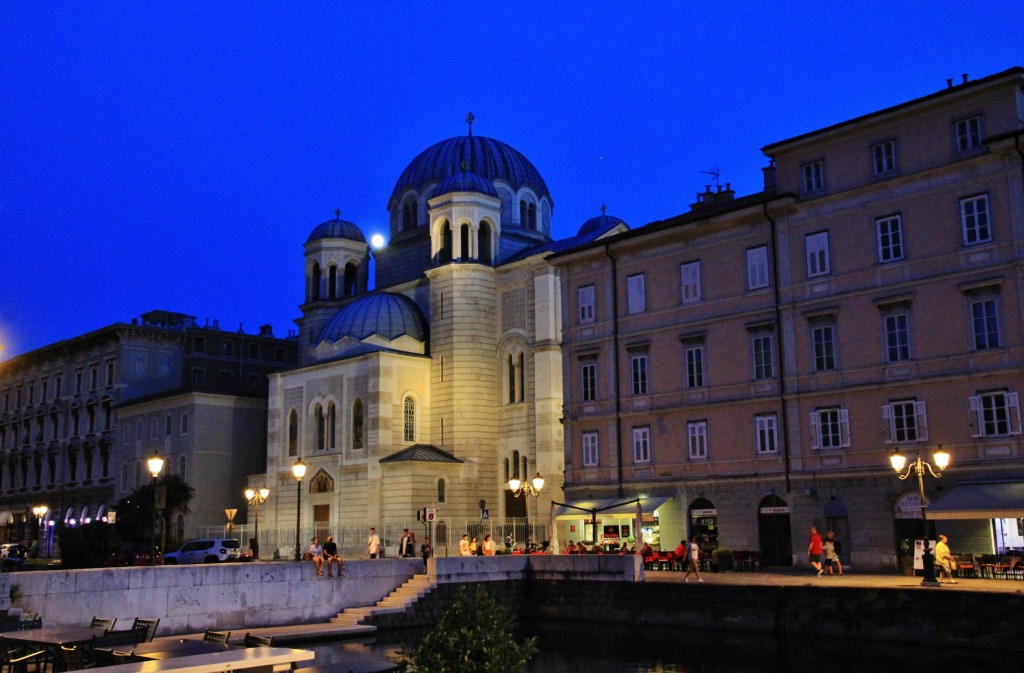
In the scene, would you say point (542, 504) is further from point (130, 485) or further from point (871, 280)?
point (130, 485)

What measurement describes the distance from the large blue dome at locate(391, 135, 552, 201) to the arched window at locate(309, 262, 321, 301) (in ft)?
22.5

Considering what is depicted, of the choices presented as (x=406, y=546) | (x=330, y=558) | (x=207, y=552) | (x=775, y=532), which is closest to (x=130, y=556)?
(x=207, y=552)

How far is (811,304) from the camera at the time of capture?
36.5 meters

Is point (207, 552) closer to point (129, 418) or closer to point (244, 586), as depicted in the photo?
point (244, 586)

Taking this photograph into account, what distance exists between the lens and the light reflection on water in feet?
75.6

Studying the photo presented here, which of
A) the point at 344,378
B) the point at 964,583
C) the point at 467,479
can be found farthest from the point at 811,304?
the point at 344,378

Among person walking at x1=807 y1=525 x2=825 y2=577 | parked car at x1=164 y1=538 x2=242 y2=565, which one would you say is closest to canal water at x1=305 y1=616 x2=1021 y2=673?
person walking at x1=807 y1=525 x2=825 y2=577

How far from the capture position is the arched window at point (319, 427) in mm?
58844

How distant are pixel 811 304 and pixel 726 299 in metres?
3.42

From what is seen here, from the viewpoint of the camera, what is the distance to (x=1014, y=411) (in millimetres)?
31297

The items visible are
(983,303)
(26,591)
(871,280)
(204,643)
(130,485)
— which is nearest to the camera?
(204,643)

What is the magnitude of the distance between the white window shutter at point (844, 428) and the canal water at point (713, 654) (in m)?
9.59

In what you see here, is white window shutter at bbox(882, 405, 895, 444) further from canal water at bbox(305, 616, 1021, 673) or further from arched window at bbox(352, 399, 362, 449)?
arched window at bbox(352, 399, 362, 449)

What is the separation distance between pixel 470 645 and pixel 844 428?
88.0 feet
